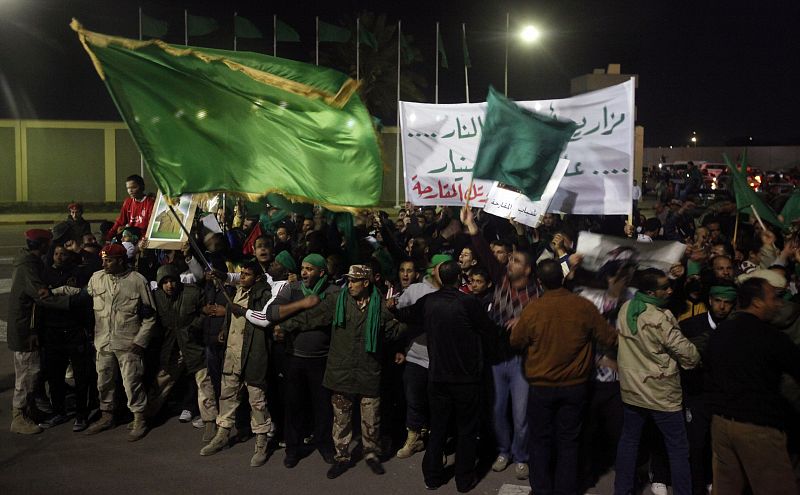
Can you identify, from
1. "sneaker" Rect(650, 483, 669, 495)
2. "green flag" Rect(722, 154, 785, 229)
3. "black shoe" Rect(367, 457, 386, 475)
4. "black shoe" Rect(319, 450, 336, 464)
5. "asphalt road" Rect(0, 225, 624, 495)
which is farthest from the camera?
"green flag" Rect(722, 154, 785, 229)

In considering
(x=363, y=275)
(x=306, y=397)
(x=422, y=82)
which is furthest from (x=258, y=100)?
(x=422, y=82)

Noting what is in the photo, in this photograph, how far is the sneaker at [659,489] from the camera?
237 inches

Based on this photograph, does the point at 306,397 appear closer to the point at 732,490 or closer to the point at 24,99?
the point at 732,490

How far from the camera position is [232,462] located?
22.0ft

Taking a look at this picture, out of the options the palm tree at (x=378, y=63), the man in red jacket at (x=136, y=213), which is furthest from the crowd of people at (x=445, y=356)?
the palm tree at (x=378, y=63)

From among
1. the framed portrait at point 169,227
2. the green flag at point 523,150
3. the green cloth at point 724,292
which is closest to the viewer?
the green cloth at point 724,292

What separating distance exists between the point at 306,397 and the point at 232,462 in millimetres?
812

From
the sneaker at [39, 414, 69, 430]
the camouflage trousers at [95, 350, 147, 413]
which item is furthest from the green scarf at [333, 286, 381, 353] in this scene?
the sneaker at [39, 414, 69, 430]

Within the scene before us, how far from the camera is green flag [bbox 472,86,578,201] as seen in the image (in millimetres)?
7773

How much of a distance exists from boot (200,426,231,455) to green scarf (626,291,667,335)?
354 centimetres

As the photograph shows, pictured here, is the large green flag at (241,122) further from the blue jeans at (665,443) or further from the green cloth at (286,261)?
the blue jeans at (665,443)

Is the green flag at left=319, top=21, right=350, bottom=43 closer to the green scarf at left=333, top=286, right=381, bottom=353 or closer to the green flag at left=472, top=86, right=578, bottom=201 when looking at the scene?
the green flag at left=472, top=86, right=578, bottom=201

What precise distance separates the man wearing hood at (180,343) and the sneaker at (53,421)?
852 millimetres

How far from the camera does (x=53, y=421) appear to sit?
25.0ft
